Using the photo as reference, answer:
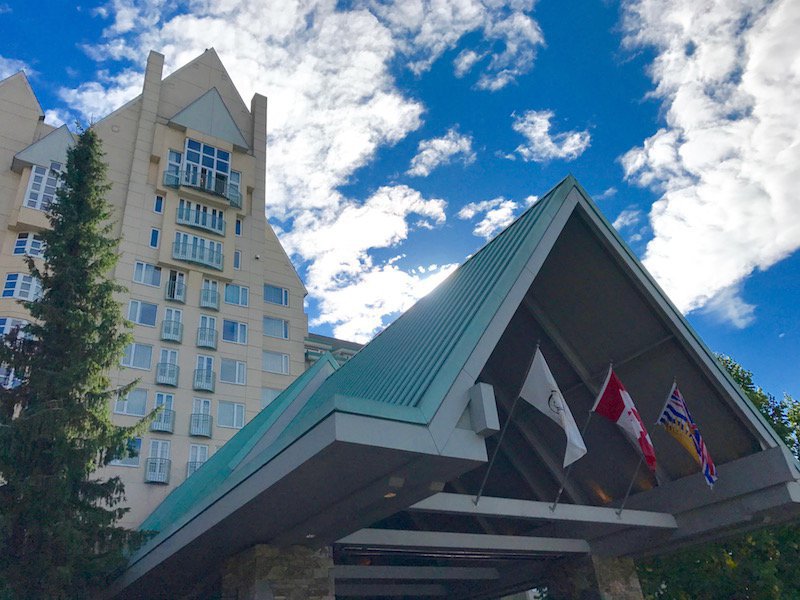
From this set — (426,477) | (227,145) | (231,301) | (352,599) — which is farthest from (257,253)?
(426,477)

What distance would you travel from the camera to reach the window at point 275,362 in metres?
35.7

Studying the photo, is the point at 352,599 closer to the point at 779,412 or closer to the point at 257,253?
the point at 779,412

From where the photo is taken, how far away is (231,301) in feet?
117

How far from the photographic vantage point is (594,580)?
42.5ft

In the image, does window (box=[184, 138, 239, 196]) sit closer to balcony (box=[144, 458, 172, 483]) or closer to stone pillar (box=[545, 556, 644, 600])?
balcony (box=[144, 458, 172, 483])

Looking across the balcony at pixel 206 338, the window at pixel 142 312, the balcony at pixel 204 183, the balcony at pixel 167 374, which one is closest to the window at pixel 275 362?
the balcony at pixel 206 338

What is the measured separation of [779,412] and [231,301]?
27.7 m

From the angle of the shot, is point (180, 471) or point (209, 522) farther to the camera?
point (180, 471)

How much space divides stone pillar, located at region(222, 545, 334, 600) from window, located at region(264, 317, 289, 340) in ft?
90.4

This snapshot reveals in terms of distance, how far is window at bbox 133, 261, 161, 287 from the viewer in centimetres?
3256

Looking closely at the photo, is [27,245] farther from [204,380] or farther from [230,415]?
[230,415]

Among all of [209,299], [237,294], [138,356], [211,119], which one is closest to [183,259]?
[209,299]

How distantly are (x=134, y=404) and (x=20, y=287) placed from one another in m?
7.99

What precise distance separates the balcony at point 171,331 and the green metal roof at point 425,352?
2081cm
